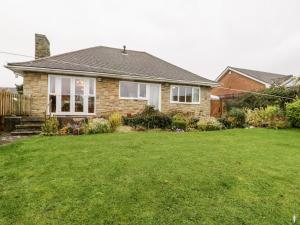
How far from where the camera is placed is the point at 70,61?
13.4 meters

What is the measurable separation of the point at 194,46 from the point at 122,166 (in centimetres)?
2890

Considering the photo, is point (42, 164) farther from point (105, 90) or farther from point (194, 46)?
point (194, 46)

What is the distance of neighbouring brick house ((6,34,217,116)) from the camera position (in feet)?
39.2

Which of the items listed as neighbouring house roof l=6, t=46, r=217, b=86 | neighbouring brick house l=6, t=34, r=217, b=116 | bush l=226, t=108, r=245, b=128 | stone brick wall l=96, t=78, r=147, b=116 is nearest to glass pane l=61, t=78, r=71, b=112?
neighbouring brick house l=6, t=34, r=217, b=116

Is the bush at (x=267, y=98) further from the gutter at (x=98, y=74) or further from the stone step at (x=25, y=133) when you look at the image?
the stone step at (x=25, y=133)

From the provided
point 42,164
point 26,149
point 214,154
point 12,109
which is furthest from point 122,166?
point 12,109

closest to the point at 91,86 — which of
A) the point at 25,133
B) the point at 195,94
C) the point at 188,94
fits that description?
the point at 25,133

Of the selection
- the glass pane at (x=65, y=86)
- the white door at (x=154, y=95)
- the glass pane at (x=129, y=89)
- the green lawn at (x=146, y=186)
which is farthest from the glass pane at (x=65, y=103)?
the green lawn at (x=146, y=186)

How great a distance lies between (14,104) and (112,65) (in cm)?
644

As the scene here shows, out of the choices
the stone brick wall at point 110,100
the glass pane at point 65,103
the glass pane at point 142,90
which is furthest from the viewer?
the glass pane at point 142,90

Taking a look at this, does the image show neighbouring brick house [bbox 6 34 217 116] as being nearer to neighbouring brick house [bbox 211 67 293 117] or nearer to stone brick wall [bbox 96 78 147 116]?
stone brick wall [bbox 96 78 147 116]

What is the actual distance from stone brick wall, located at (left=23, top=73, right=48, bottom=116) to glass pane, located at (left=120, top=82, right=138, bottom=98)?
4.48 meters

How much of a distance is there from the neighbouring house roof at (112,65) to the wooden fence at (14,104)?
171 centimetres

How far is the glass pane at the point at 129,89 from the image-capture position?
13867mm
